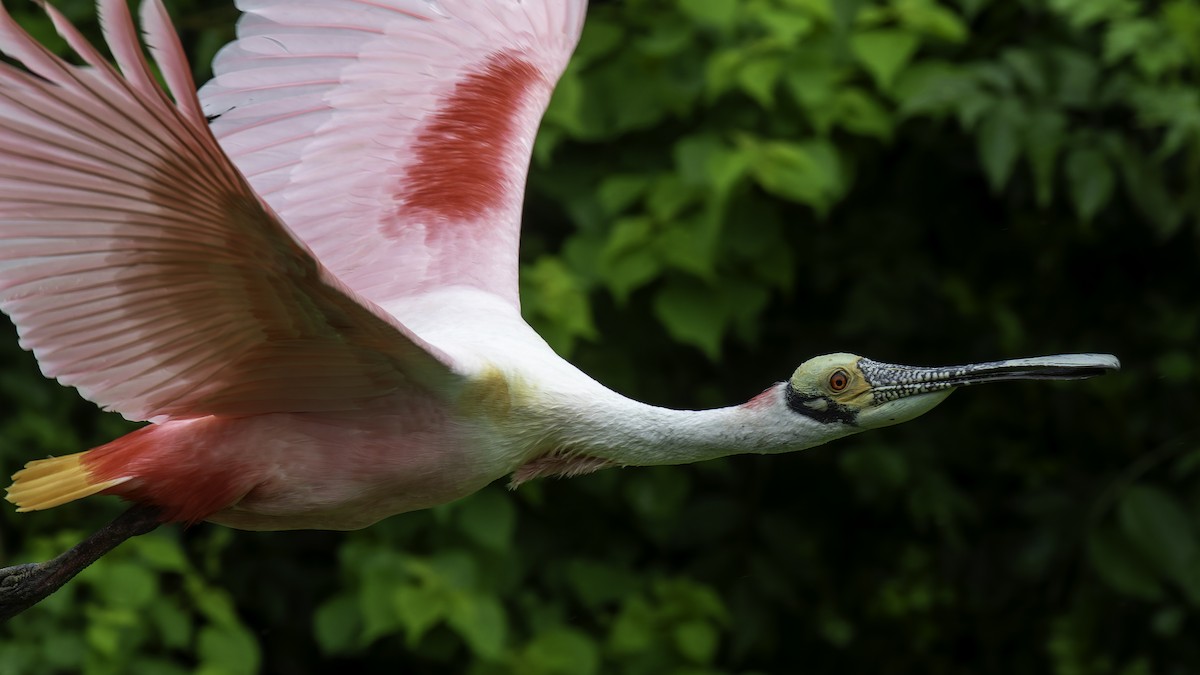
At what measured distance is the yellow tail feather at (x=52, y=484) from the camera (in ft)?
9.54

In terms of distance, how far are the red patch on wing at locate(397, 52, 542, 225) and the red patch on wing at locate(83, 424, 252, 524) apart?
2.62 feet

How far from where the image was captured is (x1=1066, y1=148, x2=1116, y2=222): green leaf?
437 centimetres

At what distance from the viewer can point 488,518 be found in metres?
4.42

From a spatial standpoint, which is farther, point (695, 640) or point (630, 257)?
point (695, 640)

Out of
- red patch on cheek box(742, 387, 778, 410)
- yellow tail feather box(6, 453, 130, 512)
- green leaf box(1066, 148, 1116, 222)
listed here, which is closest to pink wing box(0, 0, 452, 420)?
yellow tail feather box(6, 453, 130, 512)

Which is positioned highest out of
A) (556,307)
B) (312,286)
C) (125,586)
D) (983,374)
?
(312,286)

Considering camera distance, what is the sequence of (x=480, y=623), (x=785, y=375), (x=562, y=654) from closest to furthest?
(x=480, y=623) < (x=562, y=654) < (x=785, y=375)

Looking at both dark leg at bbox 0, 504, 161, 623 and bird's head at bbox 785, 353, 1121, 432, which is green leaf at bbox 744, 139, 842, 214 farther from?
dark leg at bbox 0, 504, 161, 623

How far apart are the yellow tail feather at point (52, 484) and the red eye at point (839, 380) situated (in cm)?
118

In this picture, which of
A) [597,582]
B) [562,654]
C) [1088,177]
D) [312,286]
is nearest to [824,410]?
[312,286]

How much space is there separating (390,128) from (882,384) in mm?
1178

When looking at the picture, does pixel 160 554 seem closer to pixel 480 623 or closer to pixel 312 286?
pixel 480 623

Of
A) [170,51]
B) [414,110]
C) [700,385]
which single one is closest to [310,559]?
[700,385]

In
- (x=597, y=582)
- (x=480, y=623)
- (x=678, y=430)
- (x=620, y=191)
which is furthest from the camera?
(x=597, y=582)
